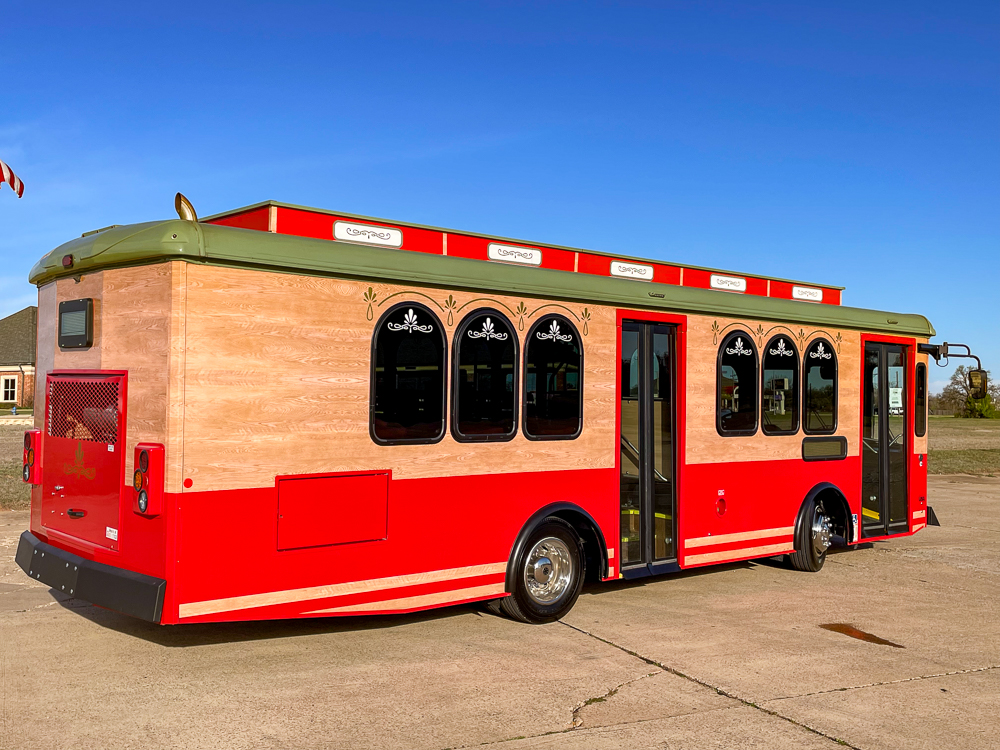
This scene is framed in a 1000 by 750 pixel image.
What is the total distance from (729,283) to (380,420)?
460cm

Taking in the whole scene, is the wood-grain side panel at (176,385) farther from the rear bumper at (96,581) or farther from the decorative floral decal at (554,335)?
the decorative floral decal at (554,335)

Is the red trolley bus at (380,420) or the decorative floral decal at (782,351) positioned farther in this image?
the decorative floral decal at (782,351)

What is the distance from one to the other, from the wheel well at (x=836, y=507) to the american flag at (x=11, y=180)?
11.1 metres

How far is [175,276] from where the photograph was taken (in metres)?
5.22

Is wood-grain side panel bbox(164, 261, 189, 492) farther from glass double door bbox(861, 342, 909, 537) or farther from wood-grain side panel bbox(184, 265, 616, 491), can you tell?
glass double door bbox(861, 342, 909, 537)

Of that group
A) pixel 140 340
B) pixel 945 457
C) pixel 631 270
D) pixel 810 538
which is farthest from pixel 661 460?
pixel 945 457

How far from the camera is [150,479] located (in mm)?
5254

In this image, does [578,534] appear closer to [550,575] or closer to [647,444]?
[550,575]

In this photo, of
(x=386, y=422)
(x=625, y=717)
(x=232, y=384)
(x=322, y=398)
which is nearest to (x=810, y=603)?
(x=625, y=717)

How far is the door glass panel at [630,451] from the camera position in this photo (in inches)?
307

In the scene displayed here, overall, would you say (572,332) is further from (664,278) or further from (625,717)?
(625,717)

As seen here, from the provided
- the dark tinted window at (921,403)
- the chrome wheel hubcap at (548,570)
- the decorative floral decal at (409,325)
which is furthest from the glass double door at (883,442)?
the decorative floral decal at (409,325)

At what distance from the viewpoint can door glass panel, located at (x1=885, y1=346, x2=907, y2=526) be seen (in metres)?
10.4

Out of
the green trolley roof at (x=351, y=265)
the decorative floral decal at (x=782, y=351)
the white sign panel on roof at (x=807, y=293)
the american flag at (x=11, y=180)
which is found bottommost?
the decorative floral decal at (x=782, y=351)
